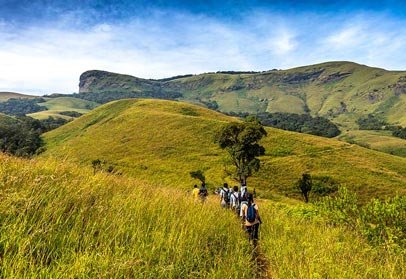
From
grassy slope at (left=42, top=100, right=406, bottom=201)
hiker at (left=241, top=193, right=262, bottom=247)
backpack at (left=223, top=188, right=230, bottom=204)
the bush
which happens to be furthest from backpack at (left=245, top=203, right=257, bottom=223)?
grassy slope at (left=42, top=100, right=406, bottom=201)

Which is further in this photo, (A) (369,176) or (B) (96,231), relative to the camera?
(A) (369,176)

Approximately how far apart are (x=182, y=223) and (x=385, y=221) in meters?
6.77

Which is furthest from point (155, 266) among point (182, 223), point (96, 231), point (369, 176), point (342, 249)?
point (369, 176)

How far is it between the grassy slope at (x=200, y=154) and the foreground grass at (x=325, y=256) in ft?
189

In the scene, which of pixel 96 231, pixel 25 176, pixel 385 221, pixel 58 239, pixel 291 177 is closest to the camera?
pixel 58 239

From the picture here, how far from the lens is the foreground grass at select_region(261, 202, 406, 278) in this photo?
21.4 ft

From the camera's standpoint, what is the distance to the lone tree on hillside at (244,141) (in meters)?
62.1

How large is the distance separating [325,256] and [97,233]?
438 cm

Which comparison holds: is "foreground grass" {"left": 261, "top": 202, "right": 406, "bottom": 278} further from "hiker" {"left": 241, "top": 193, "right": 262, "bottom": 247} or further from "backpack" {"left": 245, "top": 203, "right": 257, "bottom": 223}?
"backpack" {"left": 245, "top": 203, "right": 257, "bottom": 223}

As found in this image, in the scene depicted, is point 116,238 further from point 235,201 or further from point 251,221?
point 235,201

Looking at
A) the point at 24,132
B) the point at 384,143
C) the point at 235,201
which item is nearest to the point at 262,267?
the point at 235,201

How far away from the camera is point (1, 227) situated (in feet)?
15.8

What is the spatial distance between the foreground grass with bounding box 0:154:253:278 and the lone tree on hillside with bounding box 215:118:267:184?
54.6 meters

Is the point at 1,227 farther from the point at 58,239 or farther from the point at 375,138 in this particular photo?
the point at 375,138
